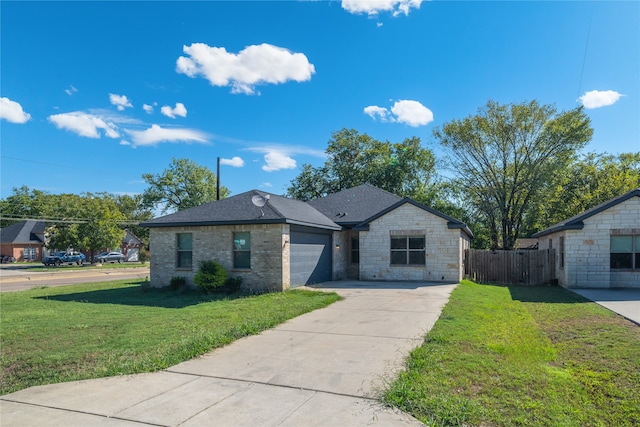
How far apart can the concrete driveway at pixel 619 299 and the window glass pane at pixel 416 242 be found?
19.5 ft

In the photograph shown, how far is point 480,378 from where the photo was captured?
5199 mm

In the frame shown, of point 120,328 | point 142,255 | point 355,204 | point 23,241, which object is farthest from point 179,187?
point 120,328

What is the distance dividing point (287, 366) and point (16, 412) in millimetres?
3187

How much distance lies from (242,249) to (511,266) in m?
12.5

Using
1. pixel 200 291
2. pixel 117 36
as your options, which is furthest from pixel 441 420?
pixel 117 36

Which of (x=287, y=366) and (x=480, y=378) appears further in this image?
(x=287, y=366)

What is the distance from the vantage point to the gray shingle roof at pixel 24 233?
179 feet

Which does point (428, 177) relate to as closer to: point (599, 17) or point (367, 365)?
point (599, 17)

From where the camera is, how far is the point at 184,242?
53.9 ft

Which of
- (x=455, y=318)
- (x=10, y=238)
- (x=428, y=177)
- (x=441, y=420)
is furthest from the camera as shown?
(x=10, y=238)

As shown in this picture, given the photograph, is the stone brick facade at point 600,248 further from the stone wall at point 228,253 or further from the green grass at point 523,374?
the stone wall at point 228,253

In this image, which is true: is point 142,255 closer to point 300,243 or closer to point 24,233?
point 24,233

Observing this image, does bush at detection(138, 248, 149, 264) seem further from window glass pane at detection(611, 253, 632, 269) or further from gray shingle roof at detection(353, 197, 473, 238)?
window glass pane at detection(611, 253, 632, 269)

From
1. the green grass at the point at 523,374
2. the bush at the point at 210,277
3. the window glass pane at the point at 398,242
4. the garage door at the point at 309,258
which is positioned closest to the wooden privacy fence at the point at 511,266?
the window glass pane at the point at 398,242
